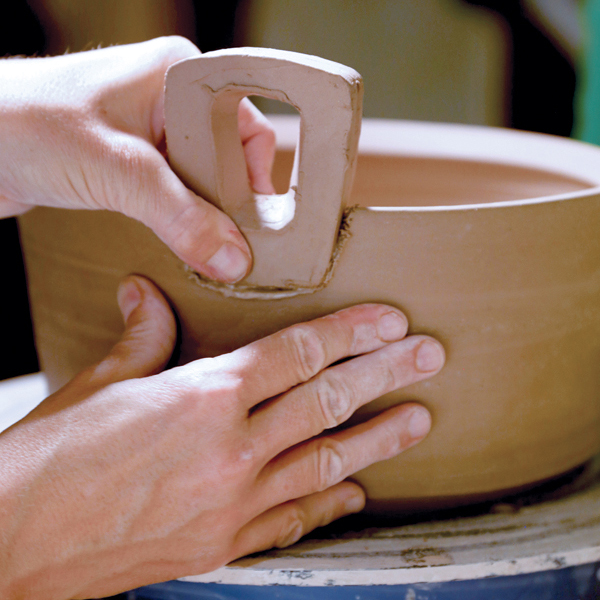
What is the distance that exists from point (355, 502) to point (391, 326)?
0.59 feet

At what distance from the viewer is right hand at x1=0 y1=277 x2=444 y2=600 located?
470 mm

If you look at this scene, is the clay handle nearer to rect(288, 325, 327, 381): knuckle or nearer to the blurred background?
rect(288, 325, 327, 381): knuckle

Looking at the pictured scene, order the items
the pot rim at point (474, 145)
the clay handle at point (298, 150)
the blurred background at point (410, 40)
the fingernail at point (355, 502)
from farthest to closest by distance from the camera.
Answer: the blurred background at point (410, 40) < the pot rim at point (474, 145) < the fingernail at point (355, 502) < the clay handle at point (298, 150)

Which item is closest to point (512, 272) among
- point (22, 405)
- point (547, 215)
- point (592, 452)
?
point (547, 215)

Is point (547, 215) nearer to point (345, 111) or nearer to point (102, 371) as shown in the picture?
point (345, 111)

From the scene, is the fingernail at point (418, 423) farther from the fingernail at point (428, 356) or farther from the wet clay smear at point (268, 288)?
the wet clay smear at point (268, 288)

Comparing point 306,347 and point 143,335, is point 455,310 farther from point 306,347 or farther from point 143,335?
point 143,335

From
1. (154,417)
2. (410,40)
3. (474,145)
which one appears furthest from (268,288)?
(410,40)

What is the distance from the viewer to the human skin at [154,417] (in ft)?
1.55

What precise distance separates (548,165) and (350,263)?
514 mm

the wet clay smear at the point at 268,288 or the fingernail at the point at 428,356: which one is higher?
the wet clay smear at the point at 268,288

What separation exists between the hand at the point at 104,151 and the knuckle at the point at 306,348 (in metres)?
0.07

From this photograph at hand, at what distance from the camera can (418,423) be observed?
54 cm

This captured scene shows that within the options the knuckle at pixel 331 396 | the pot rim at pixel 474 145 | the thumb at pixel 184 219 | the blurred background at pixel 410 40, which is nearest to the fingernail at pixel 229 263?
the thumb at pixel 184 219
